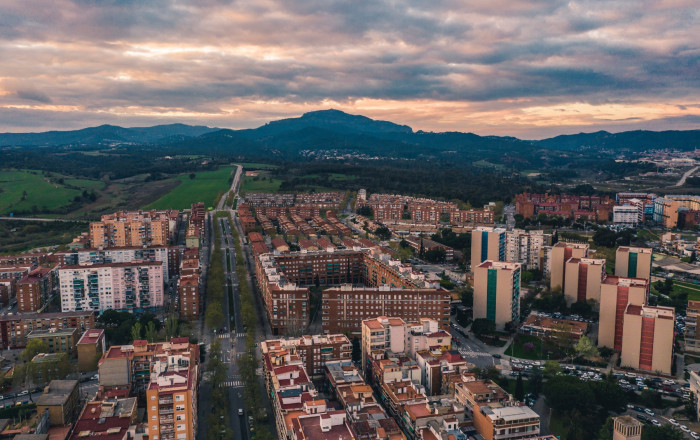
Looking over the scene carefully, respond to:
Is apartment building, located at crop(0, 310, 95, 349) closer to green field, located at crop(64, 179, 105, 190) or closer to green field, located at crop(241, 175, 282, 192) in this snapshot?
green field, located at crop(241, 175, 282, 192)

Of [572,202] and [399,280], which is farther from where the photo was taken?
[572,202]

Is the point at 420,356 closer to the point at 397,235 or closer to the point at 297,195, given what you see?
the point at 397,235

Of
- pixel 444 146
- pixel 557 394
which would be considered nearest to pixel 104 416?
pixel 557 394

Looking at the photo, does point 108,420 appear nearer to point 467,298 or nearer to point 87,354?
point 87,354

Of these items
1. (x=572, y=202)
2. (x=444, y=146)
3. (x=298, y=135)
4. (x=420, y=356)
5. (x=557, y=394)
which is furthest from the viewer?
(x=298, y=135)

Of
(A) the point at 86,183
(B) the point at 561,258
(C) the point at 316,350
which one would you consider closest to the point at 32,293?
(C) the point at 316,350

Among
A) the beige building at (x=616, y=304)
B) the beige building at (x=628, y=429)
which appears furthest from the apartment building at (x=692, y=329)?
the beige building at (x=628, y=429)

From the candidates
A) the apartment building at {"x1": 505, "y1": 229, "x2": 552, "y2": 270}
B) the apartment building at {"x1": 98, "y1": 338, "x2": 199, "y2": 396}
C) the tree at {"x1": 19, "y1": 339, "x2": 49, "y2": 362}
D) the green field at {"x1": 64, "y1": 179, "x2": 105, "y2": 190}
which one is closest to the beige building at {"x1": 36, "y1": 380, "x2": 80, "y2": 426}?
the apartment building at {"x1": 98, "y1": 338, "x2": 199, "y2": 396}
